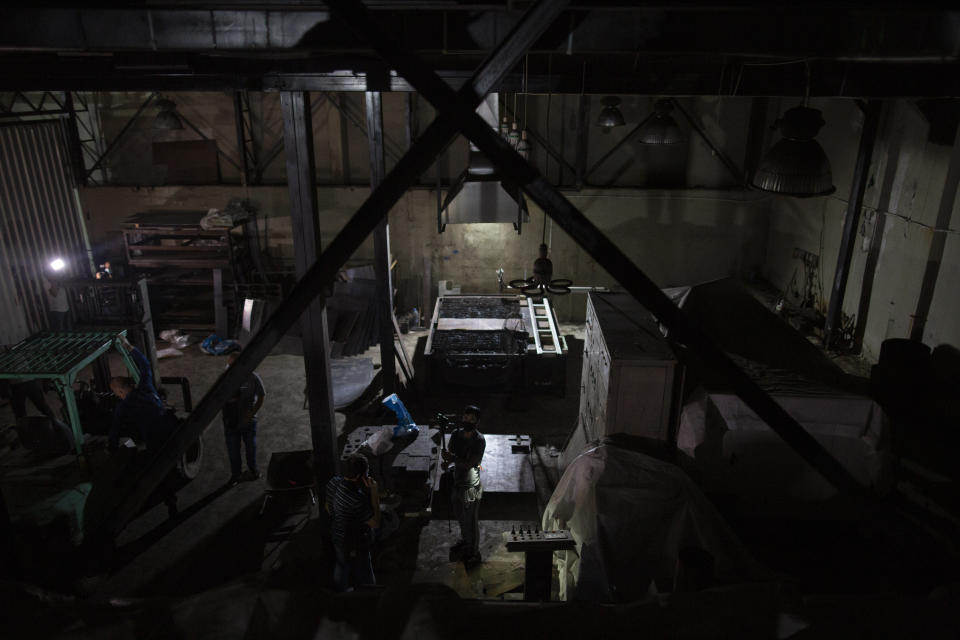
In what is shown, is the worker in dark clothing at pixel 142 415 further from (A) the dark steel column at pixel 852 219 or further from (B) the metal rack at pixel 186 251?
(A) the dark steel column at pixel 852 219

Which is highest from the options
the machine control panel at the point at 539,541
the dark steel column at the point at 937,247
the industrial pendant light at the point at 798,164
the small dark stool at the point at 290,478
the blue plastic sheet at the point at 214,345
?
the industrial pendant light at the point at 798,164

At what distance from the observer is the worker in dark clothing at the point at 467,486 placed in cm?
596

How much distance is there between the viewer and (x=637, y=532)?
446cm

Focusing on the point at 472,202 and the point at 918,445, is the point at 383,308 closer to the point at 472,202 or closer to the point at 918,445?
the point at 472,202

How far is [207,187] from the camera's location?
12969mm

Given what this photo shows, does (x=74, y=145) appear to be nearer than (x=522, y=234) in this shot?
Yes

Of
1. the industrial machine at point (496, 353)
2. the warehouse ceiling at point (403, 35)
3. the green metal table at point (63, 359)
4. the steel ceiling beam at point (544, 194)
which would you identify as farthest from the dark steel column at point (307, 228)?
the industrial machine at point (496, 353)

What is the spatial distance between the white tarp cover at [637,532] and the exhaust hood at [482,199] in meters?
4.03

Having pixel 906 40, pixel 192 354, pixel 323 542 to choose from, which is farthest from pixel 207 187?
pixel 906 40

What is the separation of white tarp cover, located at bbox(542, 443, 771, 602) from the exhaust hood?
4033 millimetres

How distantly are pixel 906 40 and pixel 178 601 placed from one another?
3780mm

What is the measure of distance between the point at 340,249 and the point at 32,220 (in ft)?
41.1

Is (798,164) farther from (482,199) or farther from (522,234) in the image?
(522,234)

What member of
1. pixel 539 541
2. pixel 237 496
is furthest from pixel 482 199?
pixel 539 541
